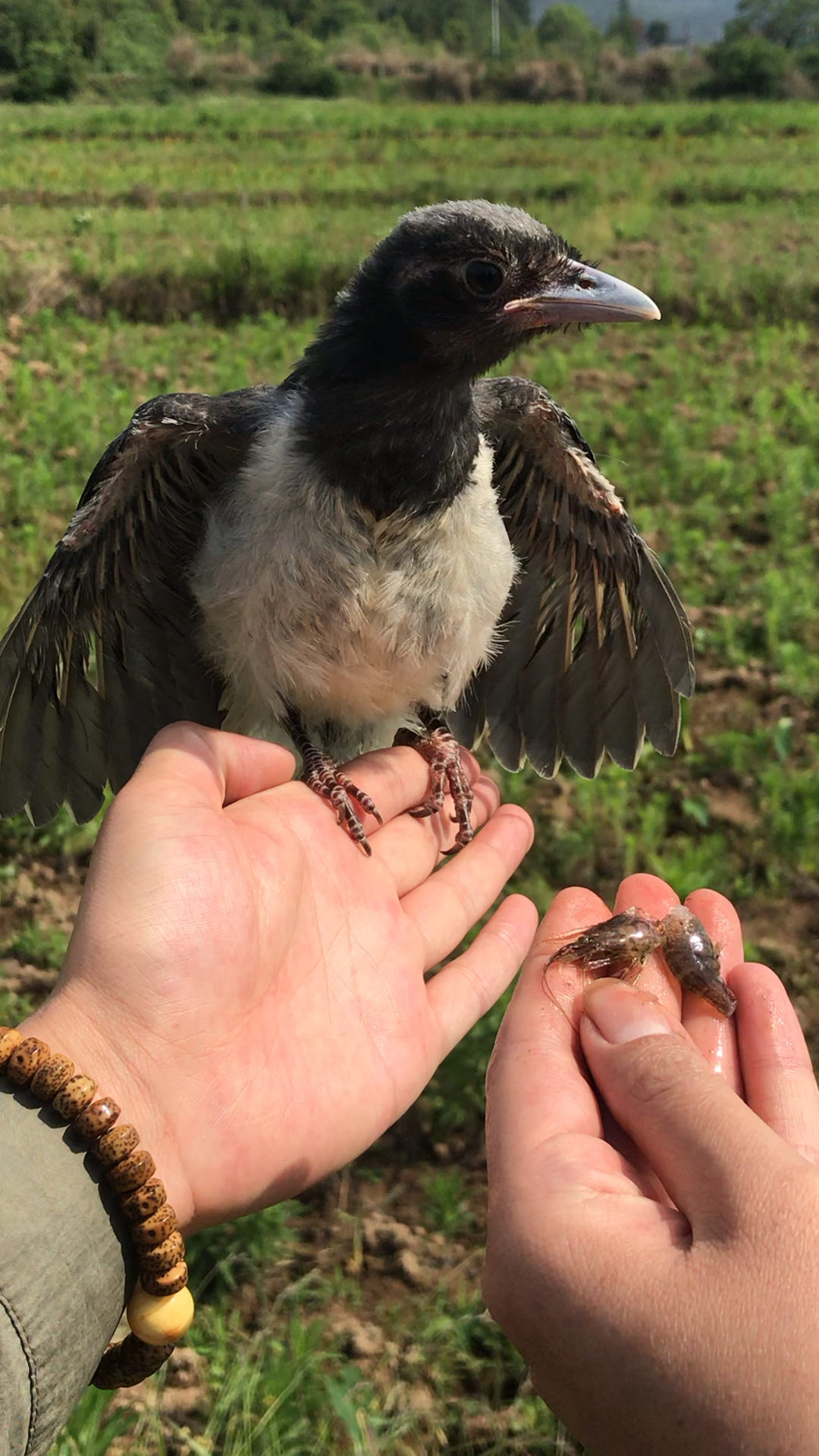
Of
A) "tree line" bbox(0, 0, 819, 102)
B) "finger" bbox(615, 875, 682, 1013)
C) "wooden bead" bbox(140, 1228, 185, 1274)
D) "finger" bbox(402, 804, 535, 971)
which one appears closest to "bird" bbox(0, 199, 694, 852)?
"finger" bbox(402, 804, 535, 971)

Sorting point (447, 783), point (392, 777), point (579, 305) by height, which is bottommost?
point (447, 783)

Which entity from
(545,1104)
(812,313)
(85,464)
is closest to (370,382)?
(545,1104)

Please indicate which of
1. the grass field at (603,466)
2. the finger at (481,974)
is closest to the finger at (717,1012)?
the finger at (481,974)

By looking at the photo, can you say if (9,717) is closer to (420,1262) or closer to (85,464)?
(420,1262)

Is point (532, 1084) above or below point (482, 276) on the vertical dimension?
below

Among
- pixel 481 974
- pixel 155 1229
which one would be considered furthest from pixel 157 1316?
pixel 481 974

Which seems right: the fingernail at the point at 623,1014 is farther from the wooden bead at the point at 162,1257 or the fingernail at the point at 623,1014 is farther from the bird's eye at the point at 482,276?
the bird's eye at the point at 482,276

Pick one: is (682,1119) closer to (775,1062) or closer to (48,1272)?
(775,1062)
